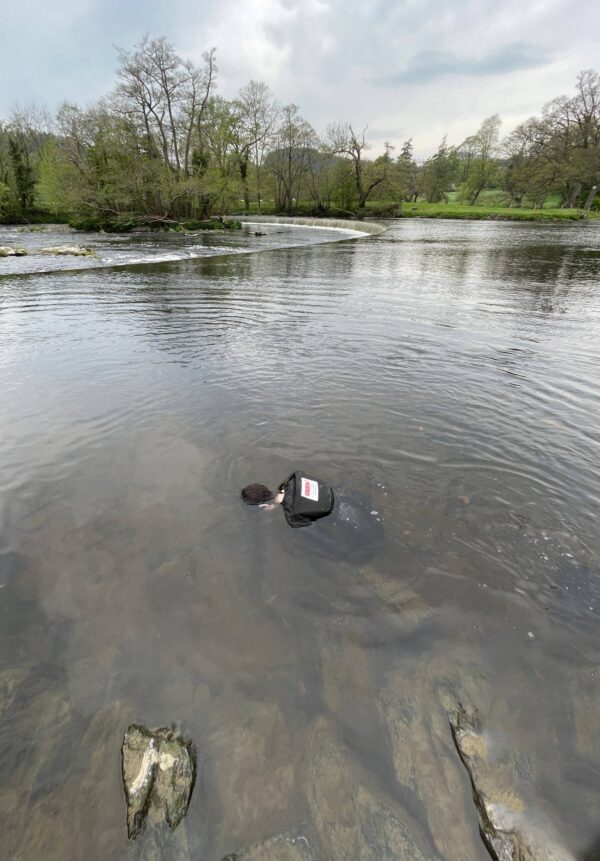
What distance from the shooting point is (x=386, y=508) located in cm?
449

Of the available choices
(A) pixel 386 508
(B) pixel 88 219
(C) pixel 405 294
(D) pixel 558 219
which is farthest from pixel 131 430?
(D) pixel 558 219

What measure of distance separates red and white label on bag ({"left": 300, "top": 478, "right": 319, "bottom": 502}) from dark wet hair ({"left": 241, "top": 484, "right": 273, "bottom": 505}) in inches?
16.4

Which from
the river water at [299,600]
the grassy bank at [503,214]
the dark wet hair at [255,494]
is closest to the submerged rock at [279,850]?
the river water at [299,600]

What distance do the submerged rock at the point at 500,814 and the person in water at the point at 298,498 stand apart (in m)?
2.15

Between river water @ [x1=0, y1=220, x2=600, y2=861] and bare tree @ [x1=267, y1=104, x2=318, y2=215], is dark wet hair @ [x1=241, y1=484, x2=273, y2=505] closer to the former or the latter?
river water @ [x1=0, y1=220, x2=600, y2=861]

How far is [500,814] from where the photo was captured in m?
2.19

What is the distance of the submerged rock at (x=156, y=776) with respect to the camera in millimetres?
2223

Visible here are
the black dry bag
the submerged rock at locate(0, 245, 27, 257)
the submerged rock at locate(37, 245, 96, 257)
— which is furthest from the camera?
the submerged rock at locate(37, 245, 96, 257)

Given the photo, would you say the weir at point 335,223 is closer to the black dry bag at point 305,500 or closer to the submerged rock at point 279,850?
the black dry bag at point 305,500

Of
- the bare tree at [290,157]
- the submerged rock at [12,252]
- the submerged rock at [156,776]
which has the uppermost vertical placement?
the bare tree at [290,157]

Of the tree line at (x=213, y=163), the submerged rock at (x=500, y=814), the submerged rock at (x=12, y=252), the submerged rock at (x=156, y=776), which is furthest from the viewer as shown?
the tree line at (x=213, y=163)

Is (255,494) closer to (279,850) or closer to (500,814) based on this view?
(279,850)

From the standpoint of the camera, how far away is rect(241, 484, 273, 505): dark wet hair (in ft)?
14.9

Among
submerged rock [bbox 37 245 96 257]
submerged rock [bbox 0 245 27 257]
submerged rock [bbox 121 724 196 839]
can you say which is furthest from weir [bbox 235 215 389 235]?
submerged rock [bbox 121 724 196 839]
